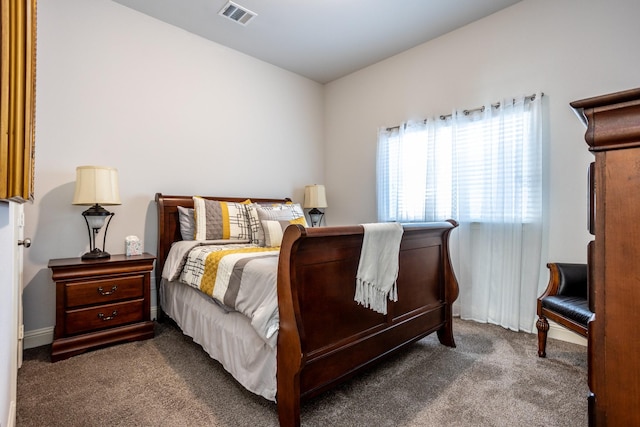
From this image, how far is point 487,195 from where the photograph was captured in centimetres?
295

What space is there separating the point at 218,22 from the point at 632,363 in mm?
3699

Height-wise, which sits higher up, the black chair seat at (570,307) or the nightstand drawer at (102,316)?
the black chair seat at (570,307)

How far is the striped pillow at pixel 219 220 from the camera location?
2930mm

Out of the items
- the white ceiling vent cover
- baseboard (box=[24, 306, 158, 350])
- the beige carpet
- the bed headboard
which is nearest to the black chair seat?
the beige carpet

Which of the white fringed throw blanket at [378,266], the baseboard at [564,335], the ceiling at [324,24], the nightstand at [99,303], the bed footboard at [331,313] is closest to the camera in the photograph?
the bed footboard at [331,313]

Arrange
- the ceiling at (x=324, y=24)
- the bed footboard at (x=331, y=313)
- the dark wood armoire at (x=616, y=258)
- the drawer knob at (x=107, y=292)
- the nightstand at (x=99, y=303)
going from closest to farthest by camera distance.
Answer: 1. the dark wood armoire at (x=616, y=258)
2. the bed footboard at (x=331, y=313)
3. the nightstand at (x=99, y=303)
4. the drawer knob at (x=107, y=292)
5. the ceiling at (x=324, y=24)

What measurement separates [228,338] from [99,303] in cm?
119

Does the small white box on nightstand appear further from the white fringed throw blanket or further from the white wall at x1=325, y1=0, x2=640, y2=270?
the white wall at x1=325, y1=0, x2=640, y2=270

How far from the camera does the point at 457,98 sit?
3201 mm

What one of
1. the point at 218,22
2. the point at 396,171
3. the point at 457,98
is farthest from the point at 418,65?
the point at 218,22

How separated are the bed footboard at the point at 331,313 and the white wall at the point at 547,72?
130cm

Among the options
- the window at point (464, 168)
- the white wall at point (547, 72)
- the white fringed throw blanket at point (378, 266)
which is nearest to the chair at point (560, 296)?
the white wall at point (547, 72)

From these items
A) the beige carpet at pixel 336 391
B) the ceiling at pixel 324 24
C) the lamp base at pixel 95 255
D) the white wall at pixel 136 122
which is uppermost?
the ceiling at pixel 324 24

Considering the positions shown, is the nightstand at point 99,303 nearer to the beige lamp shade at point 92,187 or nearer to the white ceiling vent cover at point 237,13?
the beige lamp shade at point 92,187
